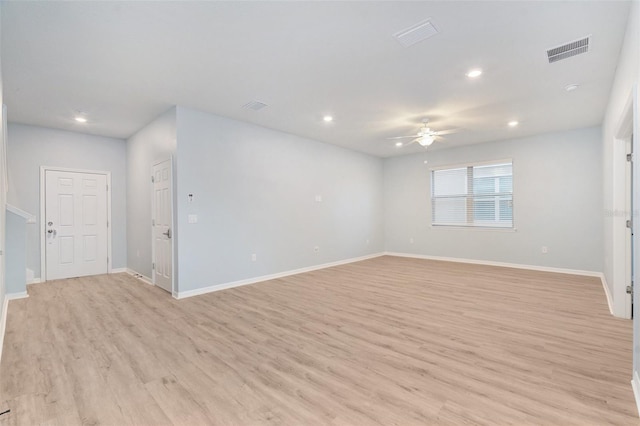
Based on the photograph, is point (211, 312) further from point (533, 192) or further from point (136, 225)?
point (533, 192)

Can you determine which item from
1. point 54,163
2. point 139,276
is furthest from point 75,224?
point 139,276

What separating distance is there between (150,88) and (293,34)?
7.36ft

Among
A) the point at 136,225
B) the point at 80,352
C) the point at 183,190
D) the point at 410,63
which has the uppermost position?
the point at 410,63

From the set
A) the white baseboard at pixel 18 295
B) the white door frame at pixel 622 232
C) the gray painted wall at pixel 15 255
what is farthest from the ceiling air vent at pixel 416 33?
the white baseboard at pixel 18 295

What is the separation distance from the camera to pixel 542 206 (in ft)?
20.3

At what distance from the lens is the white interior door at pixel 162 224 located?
4.67 meters

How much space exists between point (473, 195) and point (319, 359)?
6.07 metres

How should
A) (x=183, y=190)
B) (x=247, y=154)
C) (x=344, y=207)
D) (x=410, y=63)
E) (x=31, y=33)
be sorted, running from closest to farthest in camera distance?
(x=31, y=33), (x=410, y=63), (x=183, y=190), (x=247, y=154), (x=344, y=207)

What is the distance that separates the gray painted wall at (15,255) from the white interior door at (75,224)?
100 centimetres

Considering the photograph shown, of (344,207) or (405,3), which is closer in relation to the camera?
(405,3)

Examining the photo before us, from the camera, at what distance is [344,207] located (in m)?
7.38

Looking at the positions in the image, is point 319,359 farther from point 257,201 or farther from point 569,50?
point 569,50

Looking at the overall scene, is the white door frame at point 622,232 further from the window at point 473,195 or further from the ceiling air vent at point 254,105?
the ceiling air vent at point 254,105

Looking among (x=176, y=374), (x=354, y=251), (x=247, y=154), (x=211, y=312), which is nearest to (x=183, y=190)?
(x=247, y=154)
